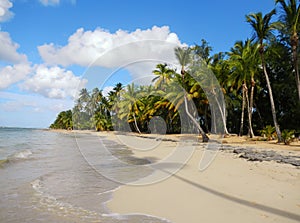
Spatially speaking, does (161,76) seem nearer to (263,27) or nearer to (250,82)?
(250,82)

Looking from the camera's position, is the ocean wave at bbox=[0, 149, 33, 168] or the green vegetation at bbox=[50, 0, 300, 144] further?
the green vegetation at bbox=[50, 0, 300, 144]

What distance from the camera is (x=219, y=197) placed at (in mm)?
5836

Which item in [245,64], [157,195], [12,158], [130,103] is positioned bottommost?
[12,158]

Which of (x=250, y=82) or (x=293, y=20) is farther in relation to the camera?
(x=250, y=82)

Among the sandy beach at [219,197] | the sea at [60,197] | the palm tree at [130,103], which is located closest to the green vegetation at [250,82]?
the palm tree at [130,103]

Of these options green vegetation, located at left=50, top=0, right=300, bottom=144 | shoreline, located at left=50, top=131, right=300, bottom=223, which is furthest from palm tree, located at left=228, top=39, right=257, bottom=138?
shoreline, located at left=50, top=131, right=300, bottom=223

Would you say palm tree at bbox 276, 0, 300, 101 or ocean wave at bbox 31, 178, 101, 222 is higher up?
palm tree at bbox 276, 0, 300, 101

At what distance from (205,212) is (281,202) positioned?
66.7 inches

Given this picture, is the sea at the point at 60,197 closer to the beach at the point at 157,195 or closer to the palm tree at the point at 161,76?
the beach at the point at 157,195

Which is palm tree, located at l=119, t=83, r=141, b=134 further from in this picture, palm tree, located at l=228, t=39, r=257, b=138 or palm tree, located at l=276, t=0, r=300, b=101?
palm tree, located at l=276, t=0, r=300, b=101

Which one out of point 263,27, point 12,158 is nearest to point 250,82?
point 263,27

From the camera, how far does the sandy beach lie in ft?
15.4

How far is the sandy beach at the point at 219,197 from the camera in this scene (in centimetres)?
468

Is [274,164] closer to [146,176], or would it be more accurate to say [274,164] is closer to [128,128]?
[146,176]
